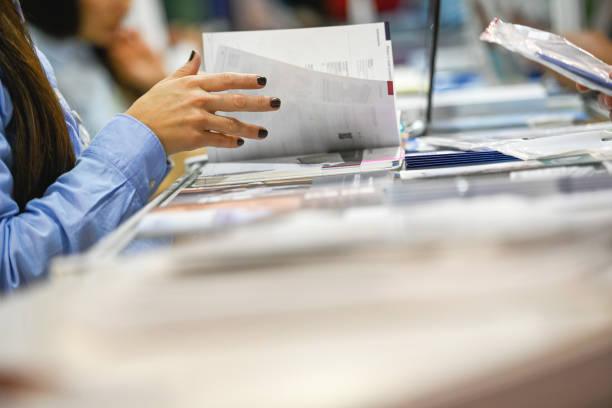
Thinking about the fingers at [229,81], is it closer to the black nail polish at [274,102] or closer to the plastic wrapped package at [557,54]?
the black nail polish at [274,102]

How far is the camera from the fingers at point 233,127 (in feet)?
2.70

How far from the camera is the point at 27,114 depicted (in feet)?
2.64

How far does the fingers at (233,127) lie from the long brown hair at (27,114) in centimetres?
25

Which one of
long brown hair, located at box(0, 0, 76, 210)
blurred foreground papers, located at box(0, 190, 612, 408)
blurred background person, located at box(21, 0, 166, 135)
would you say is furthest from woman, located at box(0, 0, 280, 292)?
blurred background person, located at box(21, 0, 166, 135)

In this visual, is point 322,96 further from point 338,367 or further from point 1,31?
point 338,367

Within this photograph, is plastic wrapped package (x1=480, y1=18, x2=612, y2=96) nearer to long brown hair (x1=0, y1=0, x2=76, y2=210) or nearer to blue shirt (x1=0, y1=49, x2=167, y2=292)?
blue shirt (x1=0, y1=49, x2=167, y2=292)

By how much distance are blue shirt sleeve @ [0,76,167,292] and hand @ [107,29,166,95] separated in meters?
2.50

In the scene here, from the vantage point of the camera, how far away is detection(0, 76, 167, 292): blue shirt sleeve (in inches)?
26.6

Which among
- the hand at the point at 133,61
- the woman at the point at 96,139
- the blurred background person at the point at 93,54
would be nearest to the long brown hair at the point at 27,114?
the woman at the point at 96,139

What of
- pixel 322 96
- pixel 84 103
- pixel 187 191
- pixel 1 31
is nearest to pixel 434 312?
pixel 187 191

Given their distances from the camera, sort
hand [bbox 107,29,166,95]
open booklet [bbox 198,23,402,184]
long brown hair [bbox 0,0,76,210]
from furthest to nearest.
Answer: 1. hand [bbox 107,29,166,95]
2. open booklet [bbox 198,23,402,184]
3. long brown hair [bbox 0,0,76,210]

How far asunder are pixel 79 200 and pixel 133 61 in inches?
106

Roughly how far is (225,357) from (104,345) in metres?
0.07

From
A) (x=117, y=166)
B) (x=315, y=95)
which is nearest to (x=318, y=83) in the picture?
(x=315, y=95)
